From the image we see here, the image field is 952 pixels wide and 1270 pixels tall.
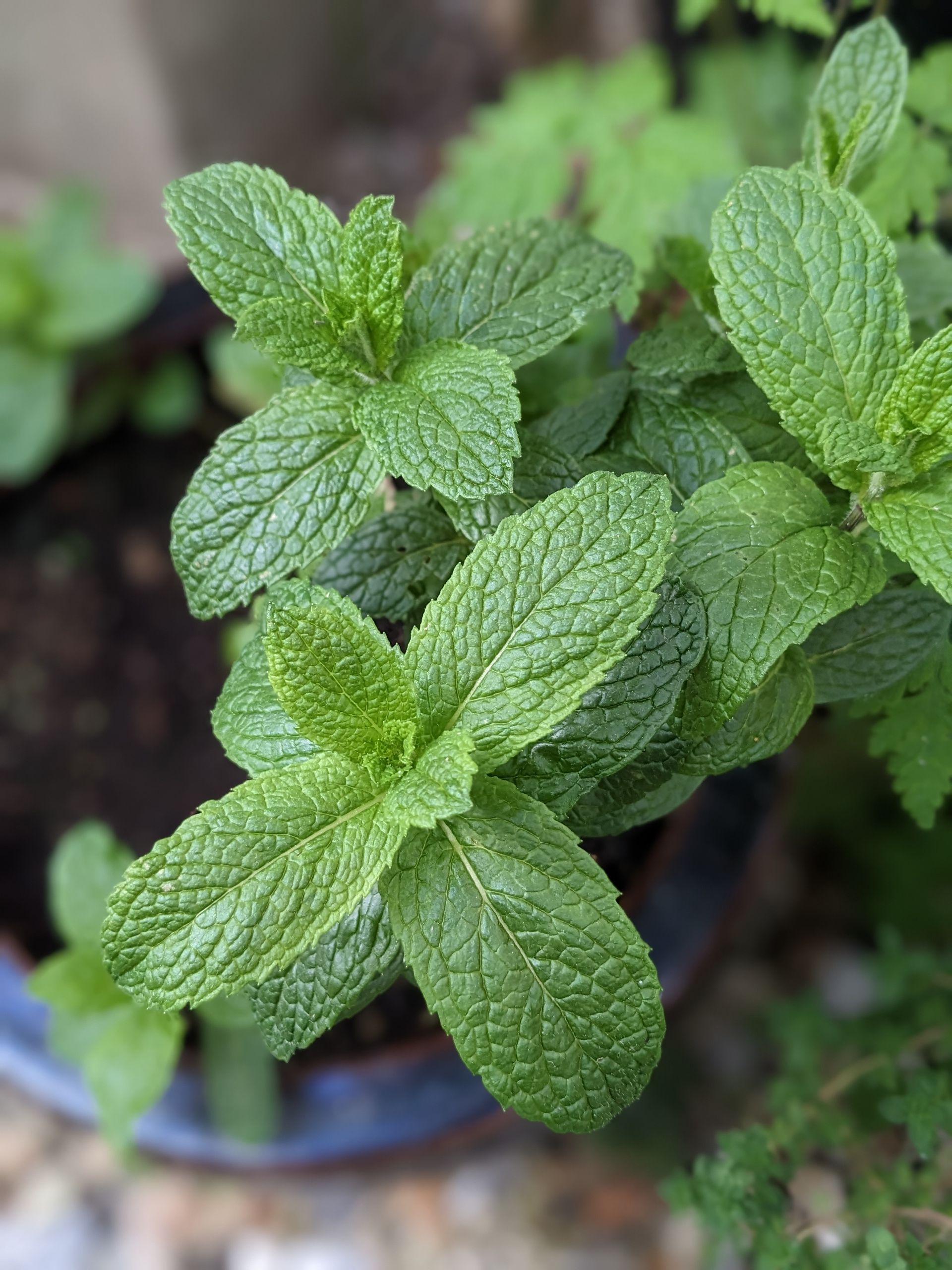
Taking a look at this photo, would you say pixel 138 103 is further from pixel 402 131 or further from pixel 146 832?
pixel 146 832

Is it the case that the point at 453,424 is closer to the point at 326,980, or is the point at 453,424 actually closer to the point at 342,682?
the point at 342,682

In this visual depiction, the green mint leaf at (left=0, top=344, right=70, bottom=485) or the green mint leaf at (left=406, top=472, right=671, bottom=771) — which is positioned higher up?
the green mint leaf at (left=406, top=472, right=671, bottom=771)

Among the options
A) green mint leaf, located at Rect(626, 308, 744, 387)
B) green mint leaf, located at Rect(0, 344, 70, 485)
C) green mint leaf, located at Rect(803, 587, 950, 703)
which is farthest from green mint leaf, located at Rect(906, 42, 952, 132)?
green mint leaf, located at Rect(0, 344, 70, 485)

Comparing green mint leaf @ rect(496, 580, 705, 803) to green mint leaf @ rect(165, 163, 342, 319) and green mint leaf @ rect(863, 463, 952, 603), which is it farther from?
green mint leaf @ rect(165, 163, 342, 319)

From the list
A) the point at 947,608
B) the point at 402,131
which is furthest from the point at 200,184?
the point at 402,131

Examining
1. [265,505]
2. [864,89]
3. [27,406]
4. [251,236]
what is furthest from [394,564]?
[27,406]
